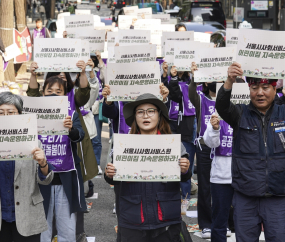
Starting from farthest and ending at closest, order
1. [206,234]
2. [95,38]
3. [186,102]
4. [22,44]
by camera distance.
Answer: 1. [22,44]
2. [95,38]
3. [186,102]
4. [206,234]

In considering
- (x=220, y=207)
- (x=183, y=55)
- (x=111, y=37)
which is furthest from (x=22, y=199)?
(x=111, y=37)

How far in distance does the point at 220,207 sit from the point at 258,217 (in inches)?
45.8

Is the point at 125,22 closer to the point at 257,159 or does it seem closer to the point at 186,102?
the point at 186,102

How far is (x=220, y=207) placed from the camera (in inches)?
215

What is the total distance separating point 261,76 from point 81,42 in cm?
272

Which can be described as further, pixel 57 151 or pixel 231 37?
pixel 231 37

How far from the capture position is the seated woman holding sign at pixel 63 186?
4.99 meters

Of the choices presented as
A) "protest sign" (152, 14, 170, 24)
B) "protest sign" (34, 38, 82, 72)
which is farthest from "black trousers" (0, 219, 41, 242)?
"protest sign" (152, 14, 170, 24)

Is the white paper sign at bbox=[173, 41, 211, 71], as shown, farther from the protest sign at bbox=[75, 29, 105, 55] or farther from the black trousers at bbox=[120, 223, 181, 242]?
the black trousers at bbox=[120, 223, 181, 242]

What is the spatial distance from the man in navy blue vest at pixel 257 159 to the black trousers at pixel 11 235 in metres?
1.63

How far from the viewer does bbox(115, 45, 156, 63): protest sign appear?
21.5 feet

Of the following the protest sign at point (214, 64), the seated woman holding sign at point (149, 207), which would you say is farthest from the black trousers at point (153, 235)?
the protest sign at point (214, 64)

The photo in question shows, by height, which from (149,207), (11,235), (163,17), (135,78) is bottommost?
(11,235)

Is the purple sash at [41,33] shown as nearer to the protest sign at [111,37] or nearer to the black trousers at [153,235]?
the protest sign at [111,37]
